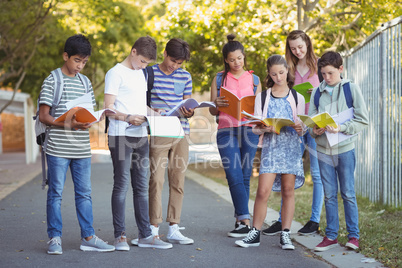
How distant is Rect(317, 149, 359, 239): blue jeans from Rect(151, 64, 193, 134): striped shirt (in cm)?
146

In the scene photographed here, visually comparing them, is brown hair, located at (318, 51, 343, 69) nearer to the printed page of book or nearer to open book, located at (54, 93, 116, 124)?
the printed page of book

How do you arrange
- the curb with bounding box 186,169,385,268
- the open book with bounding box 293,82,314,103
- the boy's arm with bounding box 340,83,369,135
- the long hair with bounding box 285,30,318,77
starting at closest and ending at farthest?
1. the curb with bounding box 186,169,385,268
2. the boy's arm with bounding box 340,83,369,135
3. the open book with bounding box 293,82,314,103
4. the long hair with bounding box 285,30,318,77

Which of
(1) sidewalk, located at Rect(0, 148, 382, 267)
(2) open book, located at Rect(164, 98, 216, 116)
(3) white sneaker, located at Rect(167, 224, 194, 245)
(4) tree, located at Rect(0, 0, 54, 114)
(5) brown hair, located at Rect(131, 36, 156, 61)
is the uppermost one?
(4) tree, located at Rect(0, 0, 54, 114)

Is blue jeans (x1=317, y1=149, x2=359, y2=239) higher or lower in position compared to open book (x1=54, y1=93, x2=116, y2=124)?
lower

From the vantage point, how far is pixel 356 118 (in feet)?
17.2

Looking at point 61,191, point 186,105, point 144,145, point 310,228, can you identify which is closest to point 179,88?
point 186,105

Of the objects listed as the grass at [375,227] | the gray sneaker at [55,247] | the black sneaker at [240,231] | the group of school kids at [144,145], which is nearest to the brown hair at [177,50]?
the group of school kids at [144,145]

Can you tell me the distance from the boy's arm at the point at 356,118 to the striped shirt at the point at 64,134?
8.06 ft

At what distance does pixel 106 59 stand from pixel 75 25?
4.66 meters

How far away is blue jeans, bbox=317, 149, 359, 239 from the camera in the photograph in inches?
208

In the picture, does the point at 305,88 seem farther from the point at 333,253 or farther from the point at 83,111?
the point at 83,111

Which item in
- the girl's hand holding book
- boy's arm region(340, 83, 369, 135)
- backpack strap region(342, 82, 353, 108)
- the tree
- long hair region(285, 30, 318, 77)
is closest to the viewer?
boy's arm region(340, 83, 369, 135)

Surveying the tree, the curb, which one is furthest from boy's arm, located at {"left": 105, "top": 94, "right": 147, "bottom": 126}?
the tree

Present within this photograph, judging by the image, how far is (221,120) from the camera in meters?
6.03
